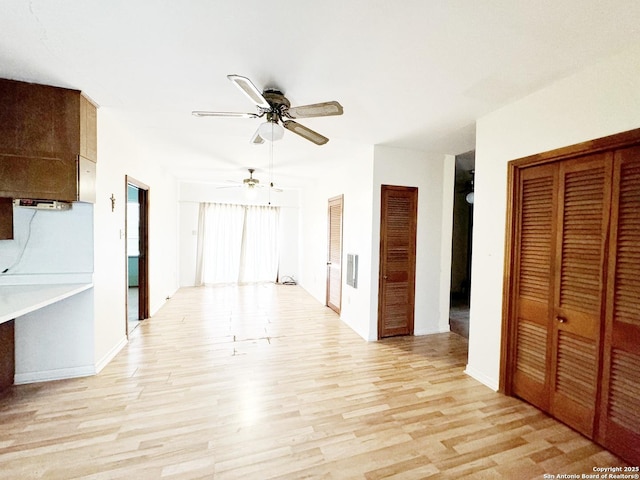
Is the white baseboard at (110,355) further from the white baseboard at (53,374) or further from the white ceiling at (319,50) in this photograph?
the white ceiling at (319,50)

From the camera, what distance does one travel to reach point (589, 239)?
1.88 metres

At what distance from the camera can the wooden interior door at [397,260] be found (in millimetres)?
3668

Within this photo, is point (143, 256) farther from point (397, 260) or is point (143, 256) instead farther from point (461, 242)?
point (461, 242)

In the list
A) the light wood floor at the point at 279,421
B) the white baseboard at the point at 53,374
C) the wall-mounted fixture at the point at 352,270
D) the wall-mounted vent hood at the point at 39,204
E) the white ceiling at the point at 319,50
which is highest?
the white ceiling at the point at 319,50

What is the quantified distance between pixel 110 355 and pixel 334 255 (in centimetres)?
342

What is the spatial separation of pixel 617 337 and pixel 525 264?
73 centimetres

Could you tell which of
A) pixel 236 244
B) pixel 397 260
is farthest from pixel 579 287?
pixel 236 244

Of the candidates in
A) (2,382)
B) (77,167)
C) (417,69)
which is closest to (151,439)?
(2,382)

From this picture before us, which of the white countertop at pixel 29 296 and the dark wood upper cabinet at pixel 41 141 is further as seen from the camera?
the dark wood upper cabinet at pixel 41 141

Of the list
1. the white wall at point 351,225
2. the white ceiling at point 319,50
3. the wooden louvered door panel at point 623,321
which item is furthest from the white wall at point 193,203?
the wooden louvered door panel at point 623,321

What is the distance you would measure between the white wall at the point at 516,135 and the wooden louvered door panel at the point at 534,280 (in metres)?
0.15

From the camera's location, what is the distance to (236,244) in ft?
23.5

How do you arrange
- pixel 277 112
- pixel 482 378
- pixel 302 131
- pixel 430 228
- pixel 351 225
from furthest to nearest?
pixel 351 225 < pixel 430 228 < pixel 482 378 < pixel 302 131 < pixel 277 112

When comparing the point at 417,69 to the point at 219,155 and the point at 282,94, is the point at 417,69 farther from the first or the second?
the point at 219,155
